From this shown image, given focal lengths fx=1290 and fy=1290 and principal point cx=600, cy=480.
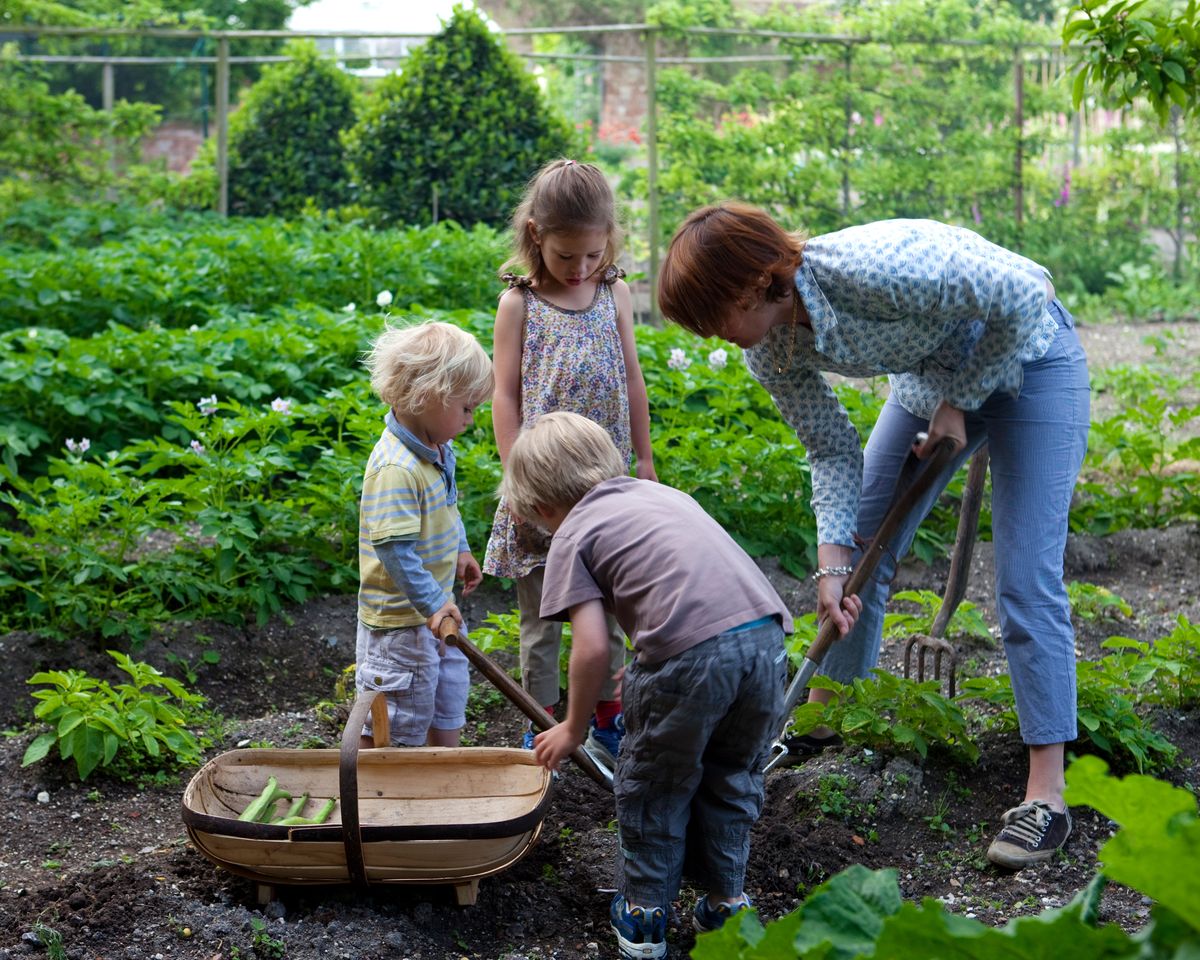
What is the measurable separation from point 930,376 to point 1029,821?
39.1 inches

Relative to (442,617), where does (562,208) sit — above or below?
above

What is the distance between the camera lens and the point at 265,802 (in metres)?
2.72

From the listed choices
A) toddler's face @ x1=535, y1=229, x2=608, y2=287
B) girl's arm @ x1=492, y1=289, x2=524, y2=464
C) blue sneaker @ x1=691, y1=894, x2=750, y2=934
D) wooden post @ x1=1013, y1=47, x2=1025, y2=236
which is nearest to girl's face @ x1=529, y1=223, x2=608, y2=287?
toddler's face @ x1=535, y1=229, x2=608, y2=287

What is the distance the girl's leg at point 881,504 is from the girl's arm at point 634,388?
56 centimetres

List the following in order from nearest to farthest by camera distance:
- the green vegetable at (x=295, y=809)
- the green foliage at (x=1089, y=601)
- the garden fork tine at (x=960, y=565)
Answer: the green vegetable at (x=295, y=809), the garden fork tine at (x=960, y=565), the green foliage at (x=1089, y=601)

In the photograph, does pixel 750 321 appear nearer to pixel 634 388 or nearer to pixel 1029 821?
pixel 634 388

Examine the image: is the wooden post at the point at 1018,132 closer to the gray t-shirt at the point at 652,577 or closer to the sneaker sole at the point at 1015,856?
the sneaker sole at the point at 1015,856

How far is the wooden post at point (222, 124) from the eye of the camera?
9.92 meters

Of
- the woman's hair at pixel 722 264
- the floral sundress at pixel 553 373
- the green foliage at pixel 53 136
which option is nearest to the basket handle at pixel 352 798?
the floral sundress at pixel 553 373

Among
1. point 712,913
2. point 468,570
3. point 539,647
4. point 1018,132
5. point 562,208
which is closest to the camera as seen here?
point 712,913

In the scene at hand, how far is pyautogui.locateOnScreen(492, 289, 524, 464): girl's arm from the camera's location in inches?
127

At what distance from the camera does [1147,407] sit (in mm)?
5195

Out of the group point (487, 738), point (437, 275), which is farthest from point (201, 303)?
point (487, 738)

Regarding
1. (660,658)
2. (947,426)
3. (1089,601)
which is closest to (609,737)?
(660,658)
